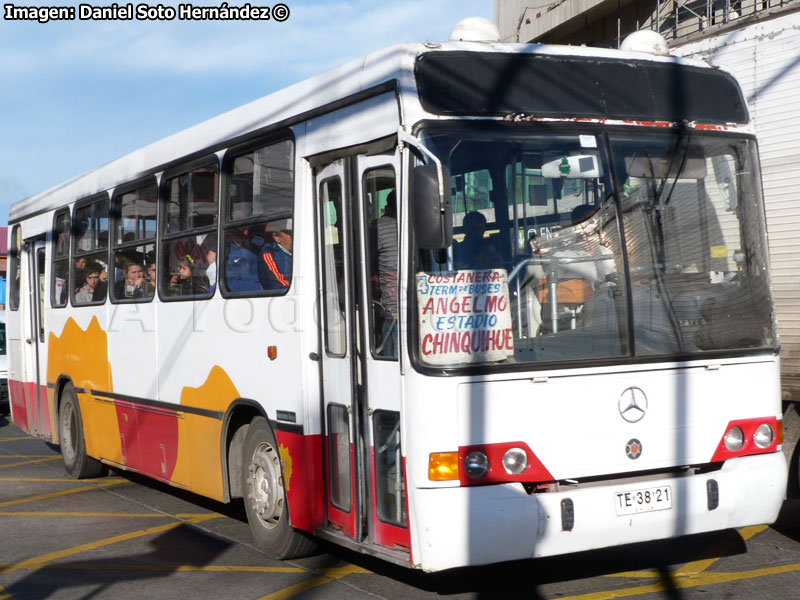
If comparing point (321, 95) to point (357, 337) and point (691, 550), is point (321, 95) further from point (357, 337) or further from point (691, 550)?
point (691, 550)

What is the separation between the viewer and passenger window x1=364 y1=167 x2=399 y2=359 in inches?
238

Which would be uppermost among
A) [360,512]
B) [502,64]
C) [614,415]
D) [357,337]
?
[502,64]

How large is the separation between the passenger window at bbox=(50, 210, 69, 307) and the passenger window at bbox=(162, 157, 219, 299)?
295cm

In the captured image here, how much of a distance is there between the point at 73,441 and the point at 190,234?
13.7 feet

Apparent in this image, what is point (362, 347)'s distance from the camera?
6305 millimetres

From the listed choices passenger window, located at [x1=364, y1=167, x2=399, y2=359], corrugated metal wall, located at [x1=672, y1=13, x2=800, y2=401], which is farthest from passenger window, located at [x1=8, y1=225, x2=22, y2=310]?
corrugated metal wall, located at [x1=672, y1=13, x2=800, y2=401]

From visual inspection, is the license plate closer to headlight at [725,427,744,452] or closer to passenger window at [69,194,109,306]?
headlight at [725,427,744,452]

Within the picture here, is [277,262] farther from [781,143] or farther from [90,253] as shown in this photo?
[90,253]

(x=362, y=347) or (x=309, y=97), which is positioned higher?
(x=309, y=97)

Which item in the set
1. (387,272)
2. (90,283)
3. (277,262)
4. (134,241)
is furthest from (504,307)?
(90,283)

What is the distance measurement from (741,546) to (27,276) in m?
8.74

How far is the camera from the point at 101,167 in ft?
35.3

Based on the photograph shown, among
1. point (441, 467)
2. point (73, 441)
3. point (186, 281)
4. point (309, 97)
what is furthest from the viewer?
point (73, 441)

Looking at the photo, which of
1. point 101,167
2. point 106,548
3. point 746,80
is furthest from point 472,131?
point 101,167
